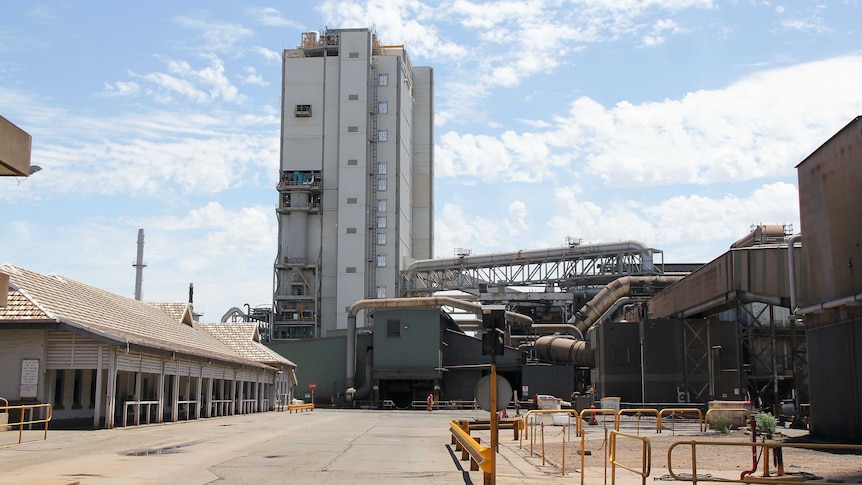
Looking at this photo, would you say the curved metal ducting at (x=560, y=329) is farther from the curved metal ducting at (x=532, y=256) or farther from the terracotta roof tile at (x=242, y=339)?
the terracotta roof tile at (x=242, y=339)

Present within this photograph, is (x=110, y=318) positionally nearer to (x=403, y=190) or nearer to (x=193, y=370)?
(x=193, y=370)

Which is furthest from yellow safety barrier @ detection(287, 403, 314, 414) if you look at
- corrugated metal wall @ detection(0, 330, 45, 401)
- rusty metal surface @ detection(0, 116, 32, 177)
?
rusty metal surface @ detection(0, 116, 32, 177)

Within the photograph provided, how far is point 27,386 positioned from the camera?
2767 centimetres

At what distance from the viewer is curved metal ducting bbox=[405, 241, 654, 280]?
76.4m

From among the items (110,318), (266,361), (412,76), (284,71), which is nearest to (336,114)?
(284,71)

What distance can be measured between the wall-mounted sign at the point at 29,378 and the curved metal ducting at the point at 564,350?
38.3m

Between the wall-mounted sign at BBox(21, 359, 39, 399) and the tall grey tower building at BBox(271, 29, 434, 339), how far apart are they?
6086cm

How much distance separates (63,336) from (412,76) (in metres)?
84.0

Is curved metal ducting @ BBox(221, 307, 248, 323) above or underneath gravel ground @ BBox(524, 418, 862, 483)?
above

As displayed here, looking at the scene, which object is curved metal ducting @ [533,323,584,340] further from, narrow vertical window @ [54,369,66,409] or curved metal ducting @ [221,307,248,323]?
narrow vertical window @ [54,369,66,409]

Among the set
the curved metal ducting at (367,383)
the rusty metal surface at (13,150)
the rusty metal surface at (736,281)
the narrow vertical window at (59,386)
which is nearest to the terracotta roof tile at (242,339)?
the curved metal ducting at (367,383)

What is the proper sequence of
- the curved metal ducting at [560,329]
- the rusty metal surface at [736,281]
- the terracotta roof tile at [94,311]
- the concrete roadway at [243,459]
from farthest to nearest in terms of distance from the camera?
the curved metal ducting at [560,329], the rusty metal surface at [736,281], the terracotta roof tile at [94,311], the concrete roadway at [243,459]

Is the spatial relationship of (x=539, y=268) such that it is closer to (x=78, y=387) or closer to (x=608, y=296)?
(x=608, y=296)

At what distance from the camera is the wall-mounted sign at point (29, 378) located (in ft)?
90.6
